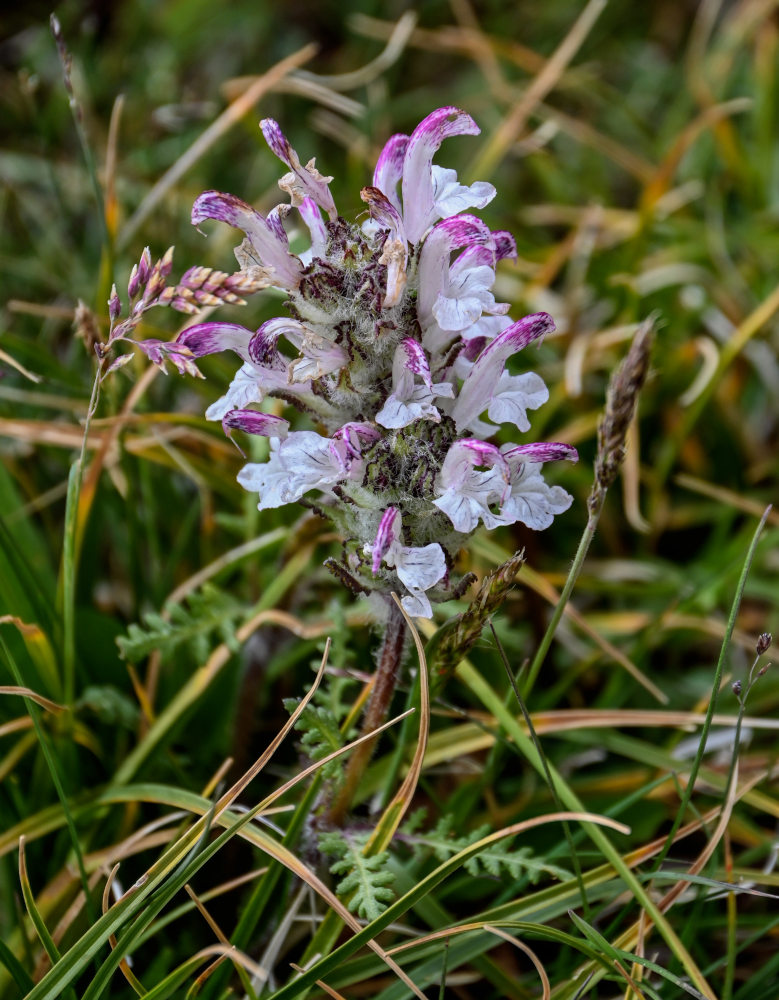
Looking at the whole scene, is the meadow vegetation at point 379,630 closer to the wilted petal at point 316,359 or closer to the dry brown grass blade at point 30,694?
the dry brown grass blade at point 30,694

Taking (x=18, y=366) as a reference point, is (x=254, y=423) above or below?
below

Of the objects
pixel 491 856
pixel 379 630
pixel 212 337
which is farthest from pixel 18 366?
pixel 491 856

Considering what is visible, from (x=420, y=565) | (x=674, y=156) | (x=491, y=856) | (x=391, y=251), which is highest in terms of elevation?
(x=391, y=251)

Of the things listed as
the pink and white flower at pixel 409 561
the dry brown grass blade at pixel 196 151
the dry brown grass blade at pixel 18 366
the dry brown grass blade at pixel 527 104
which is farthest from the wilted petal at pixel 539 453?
the dry brown grass blade at pixel 527 104

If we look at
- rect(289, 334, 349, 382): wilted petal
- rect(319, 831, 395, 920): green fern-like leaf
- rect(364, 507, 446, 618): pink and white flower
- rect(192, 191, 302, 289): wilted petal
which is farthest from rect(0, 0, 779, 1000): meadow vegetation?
rect(289, 334, 349, 382): wilted petal

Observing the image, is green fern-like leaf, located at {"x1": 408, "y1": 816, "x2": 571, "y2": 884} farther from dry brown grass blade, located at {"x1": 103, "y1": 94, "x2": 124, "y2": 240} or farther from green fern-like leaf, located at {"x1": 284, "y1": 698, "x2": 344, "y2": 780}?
dry brown grass blade, located at {"x1": 103, "y1": 94, "x2": 124, "y2": 240}

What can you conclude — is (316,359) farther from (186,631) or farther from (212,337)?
(186,631)
